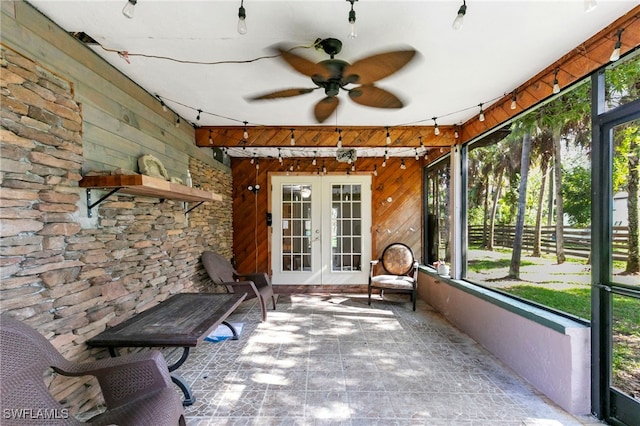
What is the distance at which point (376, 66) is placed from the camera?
1815mm

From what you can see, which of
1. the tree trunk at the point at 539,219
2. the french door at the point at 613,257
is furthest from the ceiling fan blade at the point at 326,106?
the tree trunk at the point at 539,219

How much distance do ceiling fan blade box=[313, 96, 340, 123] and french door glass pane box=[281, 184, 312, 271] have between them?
269 centimetres

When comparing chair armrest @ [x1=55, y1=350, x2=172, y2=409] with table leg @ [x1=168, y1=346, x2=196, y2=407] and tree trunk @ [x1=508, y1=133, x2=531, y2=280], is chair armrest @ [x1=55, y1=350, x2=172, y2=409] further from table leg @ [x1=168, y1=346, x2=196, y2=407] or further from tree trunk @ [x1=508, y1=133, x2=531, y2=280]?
tree trunk @ [x1=508, y1=133, x2=531, y2=280]

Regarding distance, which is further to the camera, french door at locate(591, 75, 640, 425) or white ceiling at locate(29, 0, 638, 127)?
french door at locate(591, 75, 640, 425)

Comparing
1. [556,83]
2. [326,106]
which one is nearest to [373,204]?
[326,106]

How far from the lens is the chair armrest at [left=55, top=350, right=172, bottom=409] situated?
1520 mm

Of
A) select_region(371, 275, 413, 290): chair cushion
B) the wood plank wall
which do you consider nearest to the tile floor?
select_region(371, 275, 413, 290): chair cushion

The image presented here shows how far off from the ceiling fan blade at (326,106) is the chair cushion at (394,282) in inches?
106

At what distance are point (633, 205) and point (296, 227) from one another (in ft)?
14.0

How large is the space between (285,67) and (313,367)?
2.50 m

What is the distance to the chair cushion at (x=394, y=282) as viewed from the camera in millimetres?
4243

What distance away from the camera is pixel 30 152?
1538 millimetres

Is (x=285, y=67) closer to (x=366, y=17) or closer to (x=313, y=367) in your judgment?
(x=366, y=17)

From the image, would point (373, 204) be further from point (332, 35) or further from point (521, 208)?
point (332, 35)
